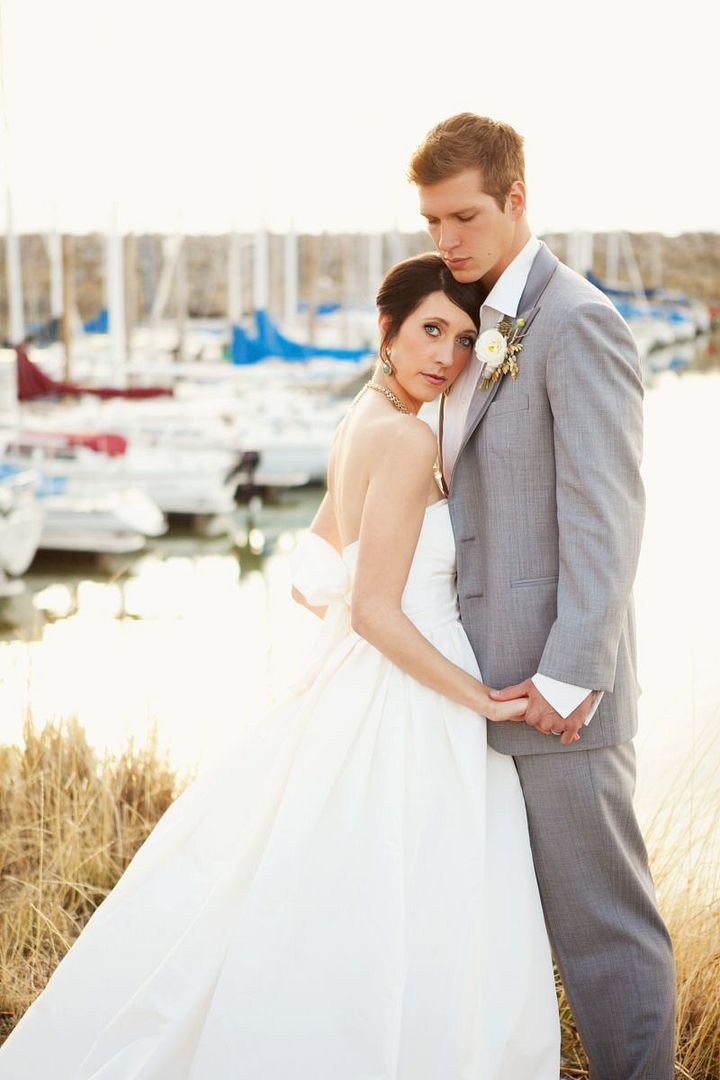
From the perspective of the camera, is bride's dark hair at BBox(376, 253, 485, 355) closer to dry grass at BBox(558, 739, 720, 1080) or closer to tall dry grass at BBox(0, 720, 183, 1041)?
dry grass at BBox(558, 739, 720, 1080)

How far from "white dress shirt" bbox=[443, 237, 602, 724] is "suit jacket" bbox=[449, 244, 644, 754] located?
0.02 metres

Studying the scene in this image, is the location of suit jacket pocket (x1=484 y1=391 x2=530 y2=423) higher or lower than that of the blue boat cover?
higher

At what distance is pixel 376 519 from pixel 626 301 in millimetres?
46174

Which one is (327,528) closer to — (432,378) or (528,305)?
(432,378)

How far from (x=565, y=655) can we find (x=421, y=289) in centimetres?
80

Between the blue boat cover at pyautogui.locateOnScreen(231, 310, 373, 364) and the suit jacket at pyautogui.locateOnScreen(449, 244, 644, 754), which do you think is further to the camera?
the blue boat cover at pyautogui.locateOnScreen(231, 310, 373, 364)

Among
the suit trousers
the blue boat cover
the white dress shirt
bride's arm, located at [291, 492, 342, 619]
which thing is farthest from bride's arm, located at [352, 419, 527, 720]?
the blue boat cover

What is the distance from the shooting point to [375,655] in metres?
2.31

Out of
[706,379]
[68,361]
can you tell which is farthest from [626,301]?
[68,361]

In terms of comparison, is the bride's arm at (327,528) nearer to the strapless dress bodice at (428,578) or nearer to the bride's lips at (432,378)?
the strapless dress bodice at (428,578)

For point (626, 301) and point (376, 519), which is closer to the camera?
point (376, 519)

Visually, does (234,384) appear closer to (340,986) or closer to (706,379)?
(706,379)

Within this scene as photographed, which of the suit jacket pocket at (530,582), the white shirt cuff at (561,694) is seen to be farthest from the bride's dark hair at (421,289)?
the white shirt cuff at (561,694)

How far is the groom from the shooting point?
7.00 ft
